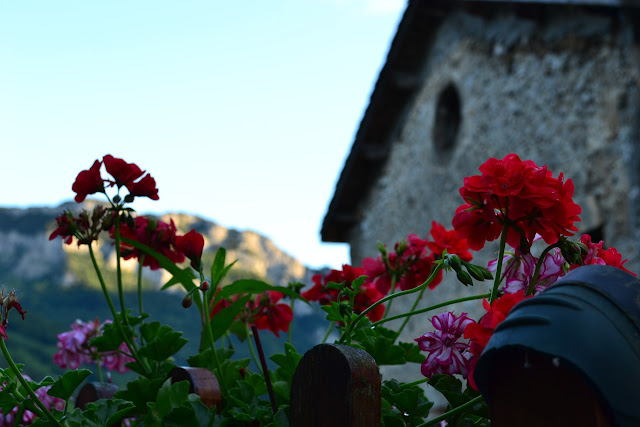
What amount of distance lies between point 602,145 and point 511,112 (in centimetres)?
111

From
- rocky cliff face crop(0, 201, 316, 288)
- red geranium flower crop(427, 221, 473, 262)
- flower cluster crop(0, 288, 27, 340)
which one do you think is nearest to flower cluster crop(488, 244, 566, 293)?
red geranium flower crop(427, 221, 473, 262)

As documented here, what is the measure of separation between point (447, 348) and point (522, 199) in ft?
0.68

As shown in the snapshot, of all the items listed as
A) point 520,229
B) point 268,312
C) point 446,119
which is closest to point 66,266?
point 446,119

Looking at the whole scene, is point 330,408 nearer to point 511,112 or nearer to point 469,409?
point 469,409

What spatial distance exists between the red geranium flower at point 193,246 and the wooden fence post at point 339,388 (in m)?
0.34

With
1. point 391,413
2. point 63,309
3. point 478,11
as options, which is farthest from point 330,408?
point 63,309

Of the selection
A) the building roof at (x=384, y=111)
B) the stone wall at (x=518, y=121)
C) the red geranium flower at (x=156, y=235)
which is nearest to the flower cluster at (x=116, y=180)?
the red geranium flower at (x=156, y=235)

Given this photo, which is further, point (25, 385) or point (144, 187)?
point (144, 187)

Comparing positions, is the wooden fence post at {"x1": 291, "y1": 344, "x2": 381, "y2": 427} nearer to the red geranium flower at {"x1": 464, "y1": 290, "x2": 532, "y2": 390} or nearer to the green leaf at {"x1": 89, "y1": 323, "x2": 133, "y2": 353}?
the red geranium flower at {"x1": 464, "y1": 290, "x2": 532, "y2": 390}

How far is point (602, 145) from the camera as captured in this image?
4215 millimetres

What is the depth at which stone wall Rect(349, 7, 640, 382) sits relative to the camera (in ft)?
13.4

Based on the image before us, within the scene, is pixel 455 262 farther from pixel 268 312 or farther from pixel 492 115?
pixel 492 115

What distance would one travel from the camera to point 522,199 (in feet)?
2.90

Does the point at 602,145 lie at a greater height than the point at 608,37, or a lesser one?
lesser
